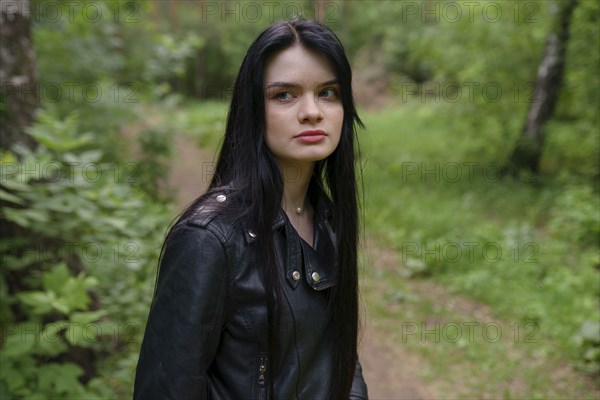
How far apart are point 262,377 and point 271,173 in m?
0.54

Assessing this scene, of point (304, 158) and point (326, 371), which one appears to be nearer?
point (304, 158)

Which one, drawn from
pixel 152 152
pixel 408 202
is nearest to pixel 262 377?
Answer: pixel 152 152

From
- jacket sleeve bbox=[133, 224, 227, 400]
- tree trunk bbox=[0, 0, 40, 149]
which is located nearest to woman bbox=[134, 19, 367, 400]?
jacket sleeve bbox=[133, 224, 227, 400]

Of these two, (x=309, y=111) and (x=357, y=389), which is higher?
(x=309, y=111)

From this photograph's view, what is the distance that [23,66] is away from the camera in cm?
310

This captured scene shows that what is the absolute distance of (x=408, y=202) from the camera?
7.32 m

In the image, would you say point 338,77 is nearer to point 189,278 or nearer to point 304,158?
point 304,158

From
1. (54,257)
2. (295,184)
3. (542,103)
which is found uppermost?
(295,184)

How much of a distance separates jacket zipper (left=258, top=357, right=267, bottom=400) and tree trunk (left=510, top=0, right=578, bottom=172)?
6754 millimetres

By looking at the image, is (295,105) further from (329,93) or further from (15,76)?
(15,76)

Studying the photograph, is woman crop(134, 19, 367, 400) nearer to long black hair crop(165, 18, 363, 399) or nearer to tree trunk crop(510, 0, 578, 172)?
long black hair crop(165, 18, 363, 399)

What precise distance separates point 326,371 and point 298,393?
5.4 inches

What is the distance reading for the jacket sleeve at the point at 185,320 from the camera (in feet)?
3.94

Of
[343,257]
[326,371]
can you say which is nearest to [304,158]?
[343,257]
